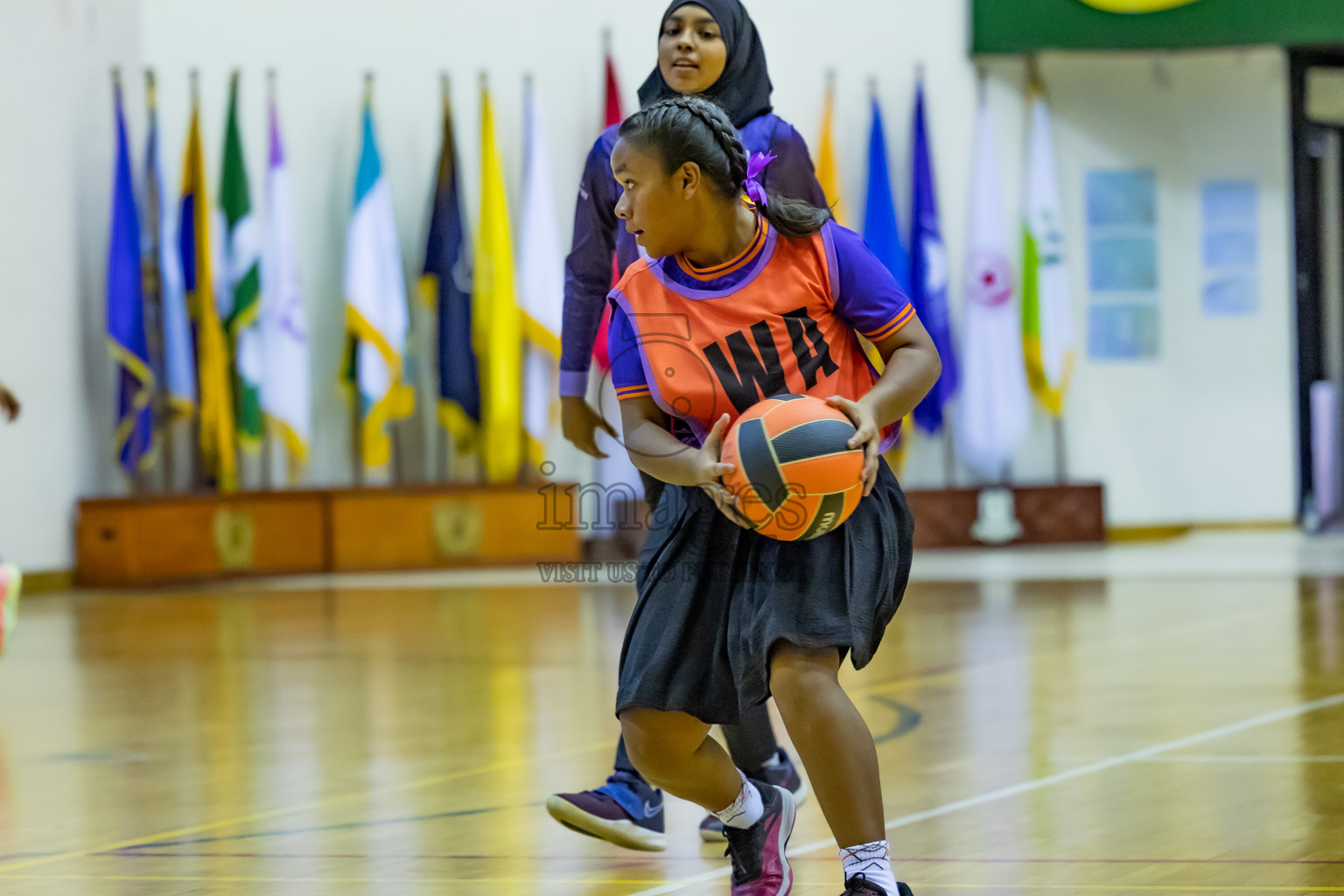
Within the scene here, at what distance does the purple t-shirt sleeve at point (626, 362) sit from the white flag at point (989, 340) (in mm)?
6341

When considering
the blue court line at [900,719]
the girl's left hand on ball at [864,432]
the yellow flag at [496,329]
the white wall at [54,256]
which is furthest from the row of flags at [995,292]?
the girl's left hand on ball at [864,432]

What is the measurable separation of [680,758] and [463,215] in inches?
244

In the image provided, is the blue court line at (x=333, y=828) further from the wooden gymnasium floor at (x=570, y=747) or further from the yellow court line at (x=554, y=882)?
the yellow court line at (x=554, y=882)

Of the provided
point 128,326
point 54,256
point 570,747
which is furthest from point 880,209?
point 570,747

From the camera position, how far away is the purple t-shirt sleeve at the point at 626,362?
2.03 m

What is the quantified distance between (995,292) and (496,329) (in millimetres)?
2642

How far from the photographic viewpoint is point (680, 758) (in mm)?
2059

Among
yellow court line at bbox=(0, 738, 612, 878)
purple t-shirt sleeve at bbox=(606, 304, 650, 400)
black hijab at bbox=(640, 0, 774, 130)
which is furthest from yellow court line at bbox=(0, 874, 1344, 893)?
black hijab at bbox=(640, 0, 774, 130)

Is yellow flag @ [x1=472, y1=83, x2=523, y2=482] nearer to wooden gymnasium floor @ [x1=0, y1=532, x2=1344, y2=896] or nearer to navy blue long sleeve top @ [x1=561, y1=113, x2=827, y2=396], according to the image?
wooden gymnasium floor @ [x1=0, y1=532, x2=1344, y2=896]

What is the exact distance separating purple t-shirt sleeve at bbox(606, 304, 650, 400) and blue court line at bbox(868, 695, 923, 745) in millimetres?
1478

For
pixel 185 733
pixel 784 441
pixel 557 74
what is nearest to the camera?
pixel 784 441

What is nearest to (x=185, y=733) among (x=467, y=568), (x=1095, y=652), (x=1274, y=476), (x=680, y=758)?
(x=680, y=758)

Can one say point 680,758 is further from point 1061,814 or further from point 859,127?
point 859,127

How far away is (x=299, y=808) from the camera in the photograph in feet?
9.49
